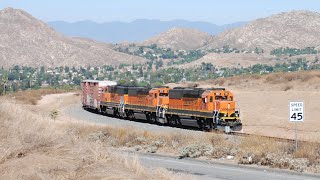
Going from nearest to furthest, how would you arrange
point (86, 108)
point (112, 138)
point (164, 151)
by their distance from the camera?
1. point (164, 151)
2. point (112, 138)
3. point (86, 108)

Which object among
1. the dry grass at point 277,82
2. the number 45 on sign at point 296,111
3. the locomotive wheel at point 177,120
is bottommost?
the locomotive wheel at point 177,120

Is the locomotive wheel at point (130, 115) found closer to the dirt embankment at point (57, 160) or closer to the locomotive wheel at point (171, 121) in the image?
the locomotive wheel at point (171, 121)

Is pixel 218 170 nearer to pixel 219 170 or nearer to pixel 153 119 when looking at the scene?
pixel 219 170

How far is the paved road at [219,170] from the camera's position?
67.2 ft

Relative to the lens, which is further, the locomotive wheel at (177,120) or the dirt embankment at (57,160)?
the locomotive wheel at (177,120)

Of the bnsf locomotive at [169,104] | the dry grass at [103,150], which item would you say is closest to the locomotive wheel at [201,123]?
the bnsf locomotive at [169,104]

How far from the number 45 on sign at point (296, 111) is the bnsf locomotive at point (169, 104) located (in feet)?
43.2

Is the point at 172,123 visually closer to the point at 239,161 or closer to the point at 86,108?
the point at 239,161

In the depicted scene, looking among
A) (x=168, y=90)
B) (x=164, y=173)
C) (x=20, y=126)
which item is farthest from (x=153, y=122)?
(x=164, y=173)

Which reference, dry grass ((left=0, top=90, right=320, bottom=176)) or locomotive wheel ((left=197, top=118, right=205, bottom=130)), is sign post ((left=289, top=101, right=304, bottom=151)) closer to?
dry grass ((left=0, top=90, right=320, bottom=176))

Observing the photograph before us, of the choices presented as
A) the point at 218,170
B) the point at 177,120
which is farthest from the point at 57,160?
the point at 177,120

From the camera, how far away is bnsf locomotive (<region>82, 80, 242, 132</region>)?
38.9m

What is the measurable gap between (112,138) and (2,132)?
16.3m

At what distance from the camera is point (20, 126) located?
1841 centimetres
